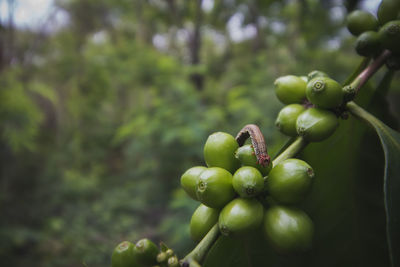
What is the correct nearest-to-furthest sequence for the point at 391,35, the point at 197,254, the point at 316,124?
the point at 197,254 → the point at 316,124 → the point at 391,35

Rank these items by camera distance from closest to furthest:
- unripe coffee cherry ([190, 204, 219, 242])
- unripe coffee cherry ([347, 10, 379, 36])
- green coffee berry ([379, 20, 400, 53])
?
unripe coffee cherry ([190, 204, 219, 242]) < green coffee berry ([379, 20, 400, 53]) < unripe coffee cherry ([347, 10, 379, 36])

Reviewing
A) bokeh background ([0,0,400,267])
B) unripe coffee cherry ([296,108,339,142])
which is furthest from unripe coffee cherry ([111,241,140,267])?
bokeh background ([0,0,400,267])

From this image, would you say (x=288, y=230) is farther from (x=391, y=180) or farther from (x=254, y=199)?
(x=391, y=180)

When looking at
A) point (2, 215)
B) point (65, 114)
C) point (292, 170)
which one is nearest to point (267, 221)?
point (292, 170)

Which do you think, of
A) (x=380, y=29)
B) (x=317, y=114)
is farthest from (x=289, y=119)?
(x=380, y=29)

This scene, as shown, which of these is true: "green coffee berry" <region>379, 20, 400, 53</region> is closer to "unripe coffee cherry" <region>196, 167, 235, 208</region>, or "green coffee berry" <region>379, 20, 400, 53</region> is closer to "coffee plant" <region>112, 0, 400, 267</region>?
"coffee plant" <region>112, 0, 400, 267</region>

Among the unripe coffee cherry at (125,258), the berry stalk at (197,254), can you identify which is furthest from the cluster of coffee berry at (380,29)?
the unripe coffee cherry at (125,258)
